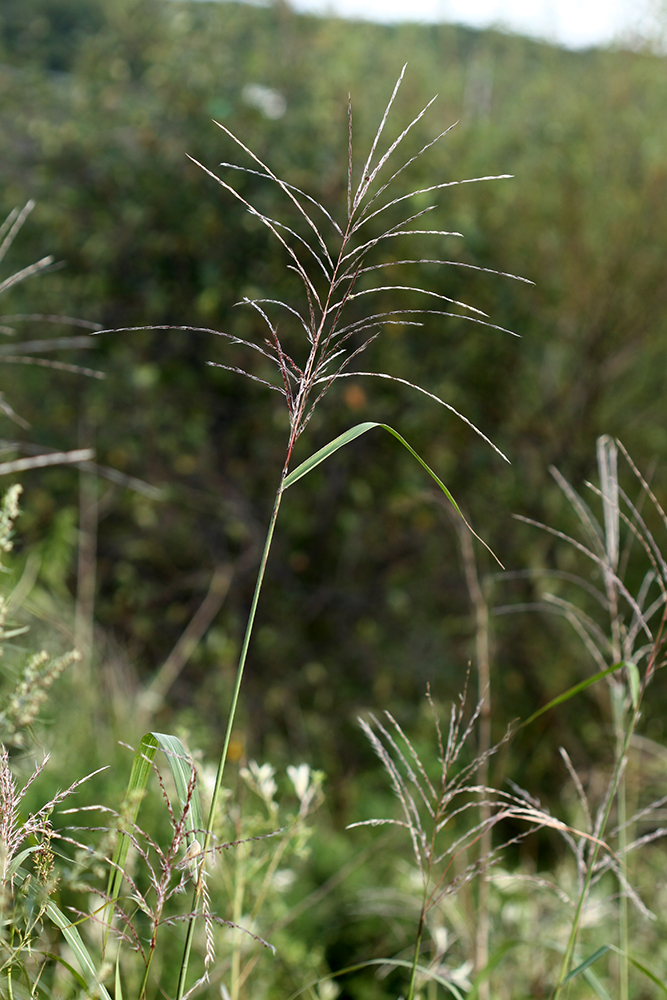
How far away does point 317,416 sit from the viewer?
322 cm

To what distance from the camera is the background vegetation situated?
3285 mm

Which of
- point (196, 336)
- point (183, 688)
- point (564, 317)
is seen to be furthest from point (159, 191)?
point (183, 688)

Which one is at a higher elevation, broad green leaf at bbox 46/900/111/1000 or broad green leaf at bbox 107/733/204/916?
broad green leaf at bbox 107/733/204/916

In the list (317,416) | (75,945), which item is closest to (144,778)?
(75,945)

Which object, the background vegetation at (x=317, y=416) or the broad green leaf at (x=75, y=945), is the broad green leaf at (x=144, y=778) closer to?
the broad green leaf at (x=75, y=945)

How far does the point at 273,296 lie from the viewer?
3.28 metres

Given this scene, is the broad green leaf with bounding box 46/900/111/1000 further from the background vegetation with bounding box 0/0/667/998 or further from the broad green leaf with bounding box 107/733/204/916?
the background vegetation with bounding box 0/0/667/998

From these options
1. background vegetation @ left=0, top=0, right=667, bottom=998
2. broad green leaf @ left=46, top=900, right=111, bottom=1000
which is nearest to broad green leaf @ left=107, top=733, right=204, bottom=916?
broad green leaf @ left=46, top=900, right=111, bottom=1000

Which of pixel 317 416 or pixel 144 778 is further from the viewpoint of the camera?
pixel 317 416

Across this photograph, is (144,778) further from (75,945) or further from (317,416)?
(317,416)

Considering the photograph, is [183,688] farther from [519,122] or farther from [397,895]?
[519,122]

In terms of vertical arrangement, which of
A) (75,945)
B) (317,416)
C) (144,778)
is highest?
Answer: (144,778)

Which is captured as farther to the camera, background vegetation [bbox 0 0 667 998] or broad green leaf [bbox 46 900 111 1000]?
background vegetation [bbox 0 0 667 998]

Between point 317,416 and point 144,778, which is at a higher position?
point 144,778
